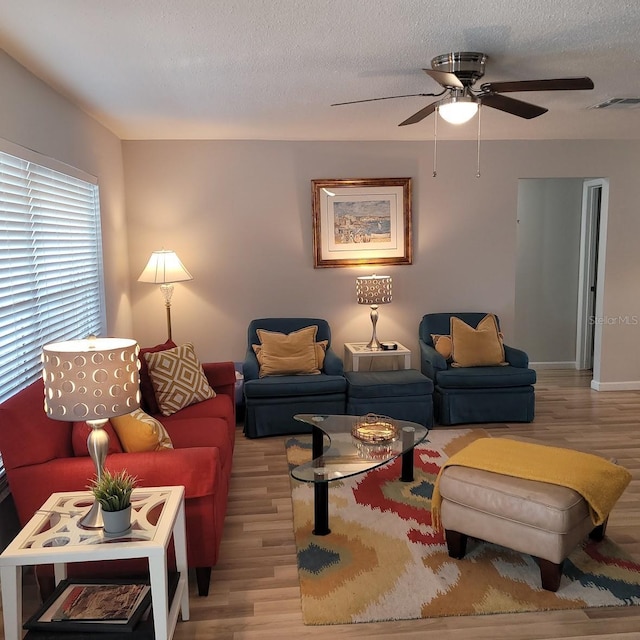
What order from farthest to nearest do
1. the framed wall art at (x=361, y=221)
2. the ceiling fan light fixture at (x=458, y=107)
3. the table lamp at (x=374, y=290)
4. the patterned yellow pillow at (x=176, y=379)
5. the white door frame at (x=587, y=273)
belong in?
the white door frame at (x=587, y=273)
the framed wall art at (x=361, y=221)
the table lamp at (x=374, y=290)
the patterned yellow pillow at (x=176, y=379)
the ceiling fan light fixture at (x=458, y=107)

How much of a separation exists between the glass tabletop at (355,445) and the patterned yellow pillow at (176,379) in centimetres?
72

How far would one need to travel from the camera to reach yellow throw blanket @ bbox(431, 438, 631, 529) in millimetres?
2590

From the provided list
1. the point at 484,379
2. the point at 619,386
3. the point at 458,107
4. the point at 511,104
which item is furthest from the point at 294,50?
the point at 619,386

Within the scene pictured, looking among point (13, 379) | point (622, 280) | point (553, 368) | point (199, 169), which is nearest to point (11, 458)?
point (13, 379)

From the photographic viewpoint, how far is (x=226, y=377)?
4168mm

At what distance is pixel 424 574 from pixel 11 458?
1861mm

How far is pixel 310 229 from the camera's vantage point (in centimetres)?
543

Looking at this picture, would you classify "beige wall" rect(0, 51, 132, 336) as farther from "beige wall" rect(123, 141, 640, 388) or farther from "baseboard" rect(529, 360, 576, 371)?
"baseboard" rect(529, 360, 576, 371)

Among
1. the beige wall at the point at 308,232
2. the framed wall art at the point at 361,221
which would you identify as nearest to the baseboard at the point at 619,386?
the beige wall at the point at 308,232

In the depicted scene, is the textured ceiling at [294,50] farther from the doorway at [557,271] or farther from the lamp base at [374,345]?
the doorway at [557,271]

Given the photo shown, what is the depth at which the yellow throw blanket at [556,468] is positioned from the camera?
2.59m

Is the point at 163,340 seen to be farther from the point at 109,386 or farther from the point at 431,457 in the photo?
the point at 109,386

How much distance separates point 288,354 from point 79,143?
7.28 ft

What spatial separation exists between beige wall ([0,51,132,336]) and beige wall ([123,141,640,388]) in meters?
0.28
